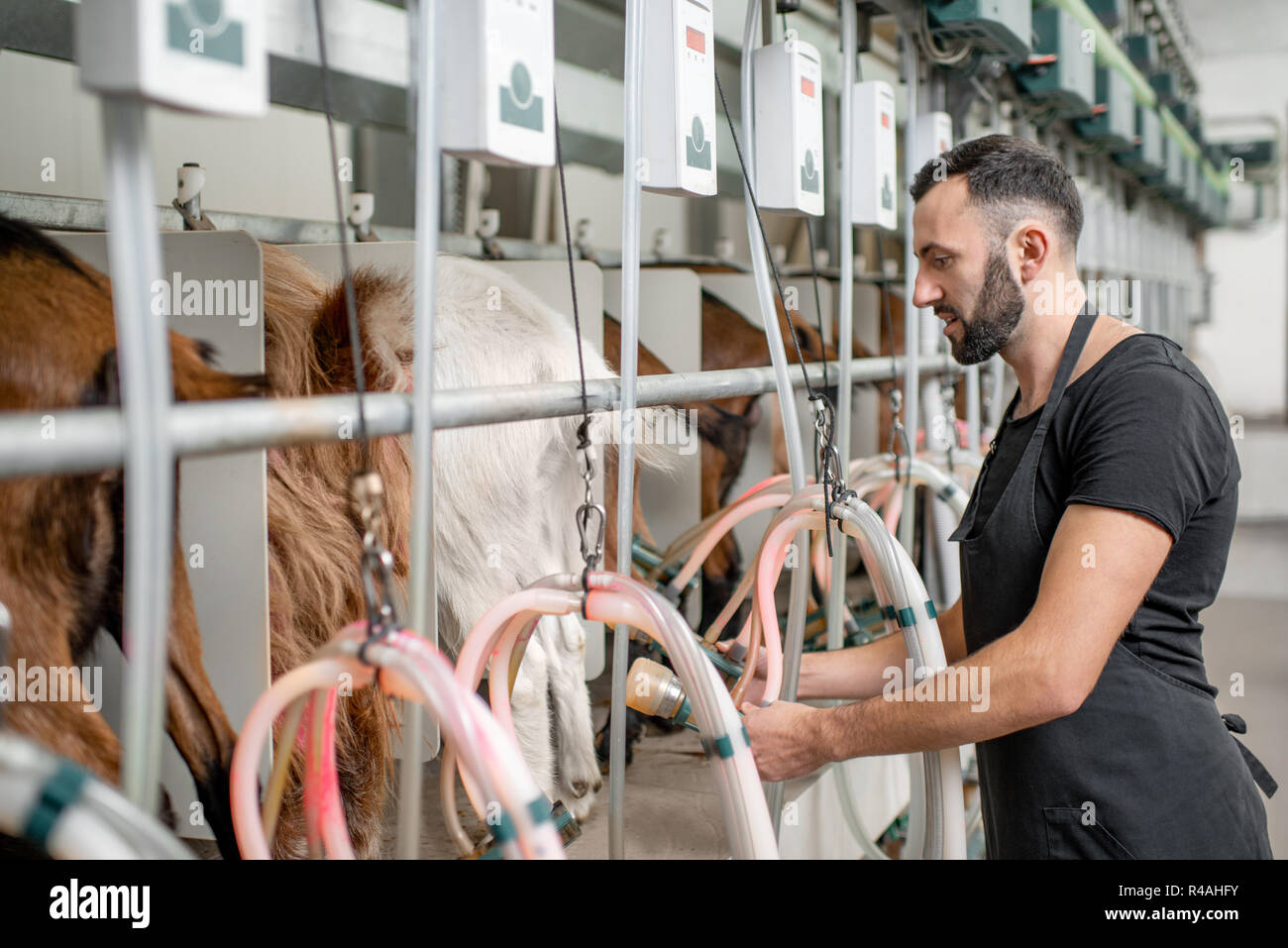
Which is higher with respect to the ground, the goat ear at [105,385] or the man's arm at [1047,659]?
the goat ear at [105,385]

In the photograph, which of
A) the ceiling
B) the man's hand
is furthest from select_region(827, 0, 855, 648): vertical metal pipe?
the ceiling

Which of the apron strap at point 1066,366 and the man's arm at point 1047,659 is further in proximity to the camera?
the apron strap at point 1066,366

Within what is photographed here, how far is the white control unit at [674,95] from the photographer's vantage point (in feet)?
3.95

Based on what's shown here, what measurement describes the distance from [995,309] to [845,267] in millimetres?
357

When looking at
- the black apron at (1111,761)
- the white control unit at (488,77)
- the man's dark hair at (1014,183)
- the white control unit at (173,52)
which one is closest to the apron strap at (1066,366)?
the black apron at (1111,761)

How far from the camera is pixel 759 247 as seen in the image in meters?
1.42

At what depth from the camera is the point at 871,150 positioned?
1.86m

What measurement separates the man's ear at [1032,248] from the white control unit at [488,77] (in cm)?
74

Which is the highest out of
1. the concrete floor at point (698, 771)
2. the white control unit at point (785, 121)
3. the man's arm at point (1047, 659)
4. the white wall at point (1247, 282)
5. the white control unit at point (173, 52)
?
the white wall at point (1247, 282)

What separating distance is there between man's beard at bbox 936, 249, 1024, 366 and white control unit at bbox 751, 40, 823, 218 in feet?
0.84

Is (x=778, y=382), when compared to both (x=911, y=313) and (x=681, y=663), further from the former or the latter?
(x=911, y=313)

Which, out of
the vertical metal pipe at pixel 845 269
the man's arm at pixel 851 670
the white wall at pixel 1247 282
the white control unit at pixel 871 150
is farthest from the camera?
the white wall at pixel 1247 282

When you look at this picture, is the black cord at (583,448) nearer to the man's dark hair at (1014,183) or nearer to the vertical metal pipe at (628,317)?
the vertical metal pipe at (628,317)
